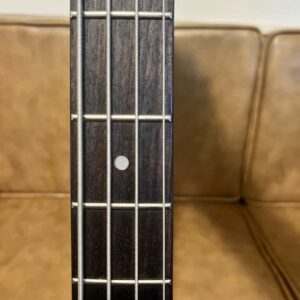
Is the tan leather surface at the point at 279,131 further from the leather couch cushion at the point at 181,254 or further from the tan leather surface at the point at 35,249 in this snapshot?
the tan leather surface at the point at 35,249

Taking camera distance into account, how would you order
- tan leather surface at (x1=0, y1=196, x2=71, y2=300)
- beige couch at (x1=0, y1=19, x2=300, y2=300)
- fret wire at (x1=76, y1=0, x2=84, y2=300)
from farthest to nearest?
beige couch at (x1=0, y1=19, x2=300, y2=300)
tan leather surface at (x1=0, y1=196, x2=71, y2=300)
fret wire at (x1=76, y1=0, x2=84, y2=300)

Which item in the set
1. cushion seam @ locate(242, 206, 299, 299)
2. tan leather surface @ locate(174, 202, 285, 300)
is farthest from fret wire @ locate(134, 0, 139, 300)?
cushion seam @ locate(242, 206, 299, 299)

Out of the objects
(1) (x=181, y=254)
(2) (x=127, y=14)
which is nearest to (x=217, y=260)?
(1) (x=181, y=254)

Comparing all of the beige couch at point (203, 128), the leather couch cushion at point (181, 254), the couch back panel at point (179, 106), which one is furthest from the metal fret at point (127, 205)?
the couch back panel at point (179, 106)

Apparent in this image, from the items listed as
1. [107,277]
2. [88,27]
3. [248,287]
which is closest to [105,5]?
[88,27]

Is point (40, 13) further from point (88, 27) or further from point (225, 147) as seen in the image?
point (88, 27)

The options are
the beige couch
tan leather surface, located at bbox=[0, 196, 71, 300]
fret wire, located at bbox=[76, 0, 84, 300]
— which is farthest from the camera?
the beige couch

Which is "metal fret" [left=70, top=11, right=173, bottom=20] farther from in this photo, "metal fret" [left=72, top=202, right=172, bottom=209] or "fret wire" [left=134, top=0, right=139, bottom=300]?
"metal fret" [left=72, top=202, right=172, bottom=209]
